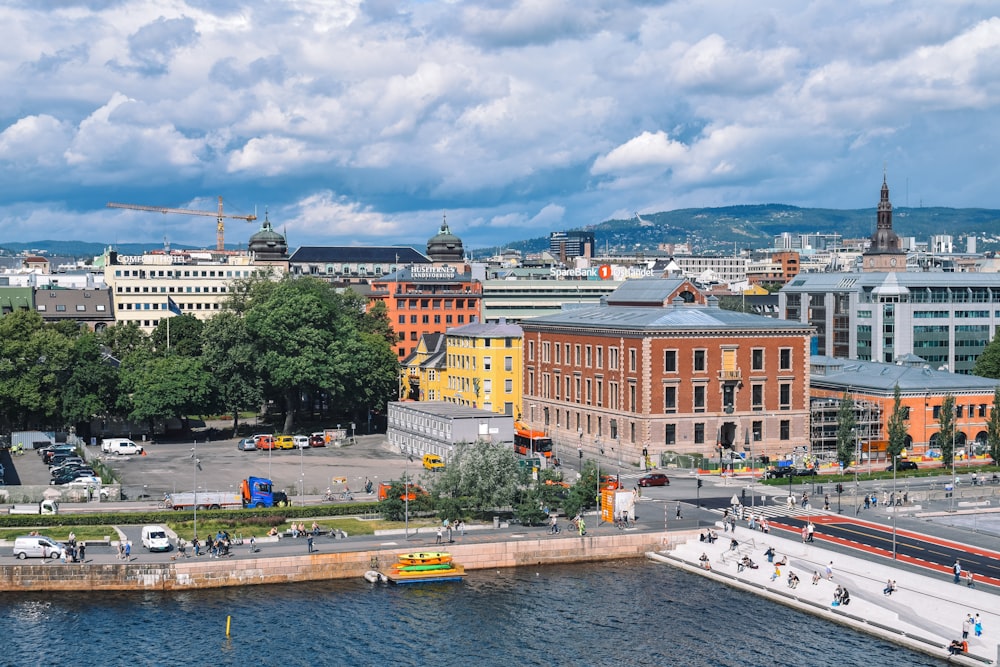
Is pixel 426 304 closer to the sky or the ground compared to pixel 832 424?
closer to the sky

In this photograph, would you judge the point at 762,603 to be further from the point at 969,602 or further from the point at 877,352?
the point at 877,352

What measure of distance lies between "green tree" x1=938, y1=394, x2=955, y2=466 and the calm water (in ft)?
140

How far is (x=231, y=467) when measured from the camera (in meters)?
115

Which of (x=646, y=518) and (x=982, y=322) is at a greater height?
(x=982, y=322)

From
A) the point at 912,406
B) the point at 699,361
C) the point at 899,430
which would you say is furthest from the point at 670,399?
the point at 912,406

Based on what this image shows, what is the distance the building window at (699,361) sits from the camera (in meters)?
115

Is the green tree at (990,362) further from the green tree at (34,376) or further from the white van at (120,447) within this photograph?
the green tree at (34,376)

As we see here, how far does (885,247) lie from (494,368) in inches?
3076

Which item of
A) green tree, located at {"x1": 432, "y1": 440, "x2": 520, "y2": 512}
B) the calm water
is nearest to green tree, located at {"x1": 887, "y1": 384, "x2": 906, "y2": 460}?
green tree, located at {"x1": 432, "y1": 440, "x2": 520, "y2": 512}

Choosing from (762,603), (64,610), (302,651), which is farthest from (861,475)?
(64,610)

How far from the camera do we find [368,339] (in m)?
155

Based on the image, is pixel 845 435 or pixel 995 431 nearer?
pixel 845 435

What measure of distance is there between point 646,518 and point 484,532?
11946 millimetres

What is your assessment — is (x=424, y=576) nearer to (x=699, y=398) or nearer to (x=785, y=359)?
(x=699, y=398)
